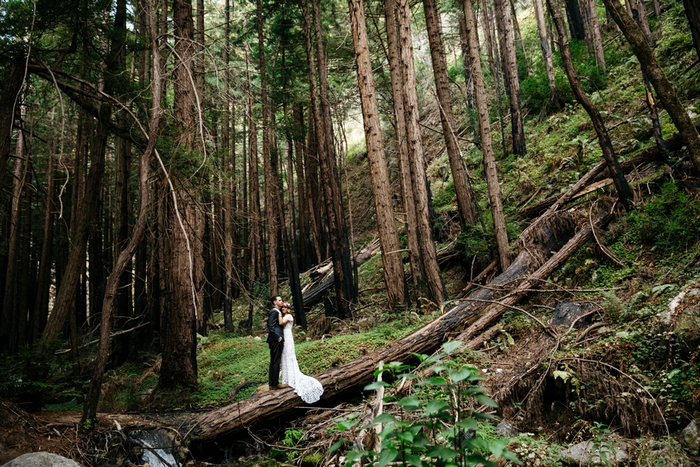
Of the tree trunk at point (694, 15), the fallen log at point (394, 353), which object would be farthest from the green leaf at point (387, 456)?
the tree trunk at point (694, 15)

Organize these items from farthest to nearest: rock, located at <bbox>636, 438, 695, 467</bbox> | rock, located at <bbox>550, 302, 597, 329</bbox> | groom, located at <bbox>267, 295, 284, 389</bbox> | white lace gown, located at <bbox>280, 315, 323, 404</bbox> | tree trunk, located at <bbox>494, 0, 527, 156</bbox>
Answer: tree trunk, located at <bbox>494, 0, 527, 156</bbox>
groom, located at <bbox>267, 295, 284, 389</bbox>
white lace gown, located at <bbox>280, 315, 323, 404</bbox>
rock, located at <bbox>550, 302, 597, 329</bbox>
rock, located at <bbox>636, 438, 695, 467</bbox>

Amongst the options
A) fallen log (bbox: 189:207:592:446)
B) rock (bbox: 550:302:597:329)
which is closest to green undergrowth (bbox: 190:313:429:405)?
fallen log (bbox: 189:207:592:446)

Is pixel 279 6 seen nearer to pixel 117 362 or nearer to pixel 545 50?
pixel 545 50

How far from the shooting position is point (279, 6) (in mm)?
15680

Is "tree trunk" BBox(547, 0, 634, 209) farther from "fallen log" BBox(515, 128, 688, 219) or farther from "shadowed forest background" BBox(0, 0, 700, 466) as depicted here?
"fallen log" BBox(515, 128, 688, 219)

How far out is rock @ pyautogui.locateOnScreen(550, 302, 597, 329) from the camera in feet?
20.9

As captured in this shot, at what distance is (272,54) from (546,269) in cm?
1455

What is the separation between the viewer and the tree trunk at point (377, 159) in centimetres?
1052

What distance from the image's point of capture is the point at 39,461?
15.1ft

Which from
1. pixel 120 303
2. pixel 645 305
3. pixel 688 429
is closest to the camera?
pixel 688 429

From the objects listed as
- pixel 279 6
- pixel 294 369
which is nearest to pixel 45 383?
pixel 294 369

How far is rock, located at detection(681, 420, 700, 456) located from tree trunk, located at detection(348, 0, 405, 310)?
6.89 m

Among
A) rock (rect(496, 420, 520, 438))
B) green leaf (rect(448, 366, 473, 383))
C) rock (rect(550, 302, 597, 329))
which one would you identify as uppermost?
green leaf (rect(448, 366, 473, 383))

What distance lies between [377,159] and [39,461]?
8.53 metres
